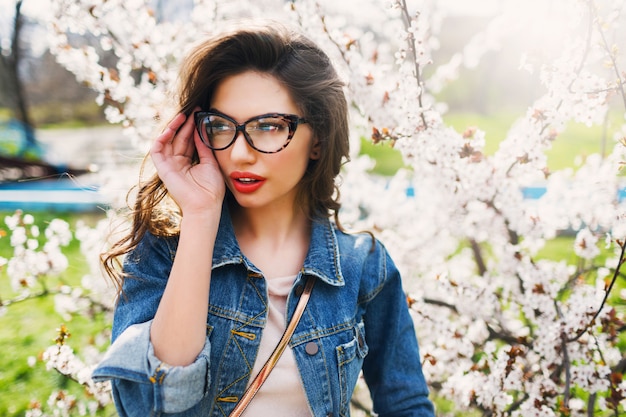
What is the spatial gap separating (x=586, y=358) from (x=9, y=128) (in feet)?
37.8

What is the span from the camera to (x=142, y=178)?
65.5 inches

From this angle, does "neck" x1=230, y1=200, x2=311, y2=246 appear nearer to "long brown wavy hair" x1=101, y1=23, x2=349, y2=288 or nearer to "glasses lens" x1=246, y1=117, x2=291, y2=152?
"long brown wavy hair" x1=101, y1=23, x2=349, y2=288

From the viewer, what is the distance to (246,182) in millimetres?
1480

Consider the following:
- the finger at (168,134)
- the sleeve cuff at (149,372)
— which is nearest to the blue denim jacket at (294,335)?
the sleeve cuff at (149,372)

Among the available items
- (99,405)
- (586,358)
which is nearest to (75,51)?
(99,405)

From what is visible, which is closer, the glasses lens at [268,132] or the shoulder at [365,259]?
the glasses lens at [268,132]

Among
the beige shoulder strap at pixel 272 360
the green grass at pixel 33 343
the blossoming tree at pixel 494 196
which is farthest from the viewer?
the green grass at pixel 33 343

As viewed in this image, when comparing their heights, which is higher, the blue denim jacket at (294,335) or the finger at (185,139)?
the finger at (185,139)

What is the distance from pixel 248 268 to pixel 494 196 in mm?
1462

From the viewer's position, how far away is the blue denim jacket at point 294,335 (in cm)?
124

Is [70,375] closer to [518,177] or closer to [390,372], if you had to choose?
[390,372]

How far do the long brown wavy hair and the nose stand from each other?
20 centimetres

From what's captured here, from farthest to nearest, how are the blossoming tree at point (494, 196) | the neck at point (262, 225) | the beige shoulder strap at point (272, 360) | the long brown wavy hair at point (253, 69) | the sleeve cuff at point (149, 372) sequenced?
the blossoming tree at point (494, 196)
the neck at point (262, 225)
the long brown wavy hair at point (253, 69)
the beige shoulder strap at point (272, 360)
the sleeve cuff at point (149, 372)

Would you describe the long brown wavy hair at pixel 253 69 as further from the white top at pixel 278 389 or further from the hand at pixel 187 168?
the white top at pixel 278 389
